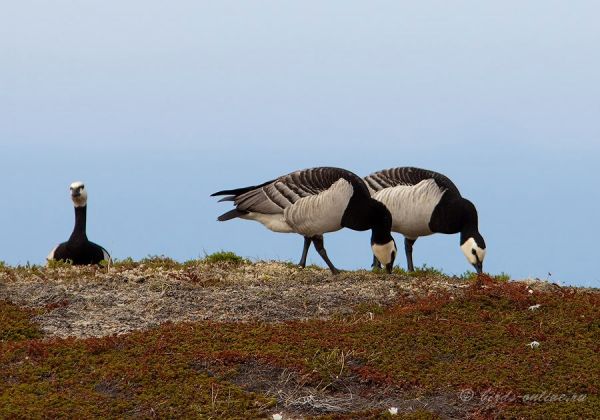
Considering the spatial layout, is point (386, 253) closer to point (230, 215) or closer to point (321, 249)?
point (321, 249)

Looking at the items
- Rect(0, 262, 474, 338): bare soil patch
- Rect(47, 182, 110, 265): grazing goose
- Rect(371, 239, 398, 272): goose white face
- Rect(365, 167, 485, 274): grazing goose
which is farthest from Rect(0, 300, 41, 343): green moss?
Rect(365, 167, 485, 274): grazing goose

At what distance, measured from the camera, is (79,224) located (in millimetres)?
23484

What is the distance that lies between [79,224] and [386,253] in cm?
802

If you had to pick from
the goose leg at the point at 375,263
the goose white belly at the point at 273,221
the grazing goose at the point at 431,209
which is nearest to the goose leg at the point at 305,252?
the goose white belly at the point at 273,221

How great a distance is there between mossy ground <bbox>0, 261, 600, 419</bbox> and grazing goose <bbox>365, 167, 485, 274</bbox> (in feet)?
24.8

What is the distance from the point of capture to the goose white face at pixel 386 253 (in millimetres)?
20328

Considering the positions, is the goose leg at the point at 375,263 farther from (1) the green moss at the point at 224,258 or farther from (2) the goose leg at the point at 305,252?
(1) the green moss at the point at 224,258

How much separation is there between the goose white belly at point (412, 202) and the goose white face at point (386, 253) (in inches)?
51.6

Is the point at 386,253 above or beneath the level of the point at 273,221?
beneath

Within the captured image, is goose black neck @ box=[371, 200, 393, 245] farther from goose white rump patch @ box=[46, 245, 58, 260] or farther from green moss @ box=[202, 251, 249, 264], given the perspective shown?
goose white rump patch @ box=[46, 245, 58, 260]

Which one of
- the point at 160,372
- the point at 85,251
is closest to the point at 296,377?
the point at 160,372

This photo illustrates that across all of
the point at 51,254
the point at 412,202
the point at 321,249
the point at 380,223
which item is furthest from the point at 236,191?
the point at 51,254

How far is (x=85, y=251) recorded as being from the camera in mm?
23000

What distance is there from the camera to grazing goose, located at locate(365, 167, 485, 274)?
70.5 ft
